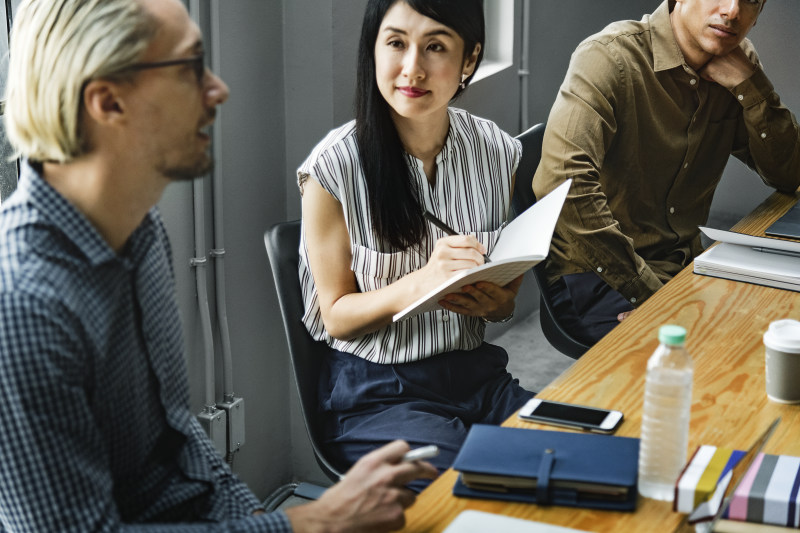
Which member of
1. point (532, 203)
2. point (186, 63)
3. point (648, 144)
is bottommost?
point (532, 203)

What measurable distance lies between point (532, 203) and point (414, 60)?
2.14 ft

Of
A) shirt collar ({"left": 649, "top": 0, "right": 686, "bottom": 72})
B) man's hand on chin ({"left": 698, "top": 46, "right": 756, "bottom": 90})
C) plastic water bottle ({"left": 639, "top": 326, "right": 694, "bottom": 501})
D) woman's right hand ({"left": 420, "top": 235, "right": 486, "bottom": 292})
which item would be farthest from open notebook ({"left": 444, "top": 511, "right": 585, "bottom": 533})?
man's hand on chin ({"left": 698, "top": 46, "right": 756, "bottom": 90})

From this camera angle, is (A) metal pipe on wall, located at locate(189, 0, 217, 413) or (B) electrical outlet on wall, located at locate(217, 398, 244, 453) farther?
(B) electrical outlet on wall, located at locate(217, 398, 244, 453)

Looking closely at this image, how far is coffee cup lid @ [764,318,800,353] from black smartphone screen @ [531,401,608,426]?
0.30m

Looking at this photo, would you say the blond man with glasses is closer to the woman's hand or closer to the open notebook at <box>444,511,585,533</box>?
the open notebook at <box>444,511,585,533</box>

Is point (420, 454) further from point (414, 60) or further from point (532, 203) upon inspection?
point (532, 203)

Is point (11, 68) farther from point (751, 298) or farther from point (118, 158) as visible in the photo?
point (751, 298)

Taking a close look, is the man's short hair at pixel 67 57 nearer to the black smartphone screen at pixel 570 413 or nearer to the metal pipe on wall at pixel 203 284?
the black smartphone screen at pixel 570 413

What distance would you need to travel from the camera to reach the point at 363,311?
1855 mm

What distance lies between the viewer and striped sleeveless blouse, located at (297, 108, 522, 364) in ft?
6.27

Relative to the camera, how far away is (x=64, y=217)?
44.8 inches

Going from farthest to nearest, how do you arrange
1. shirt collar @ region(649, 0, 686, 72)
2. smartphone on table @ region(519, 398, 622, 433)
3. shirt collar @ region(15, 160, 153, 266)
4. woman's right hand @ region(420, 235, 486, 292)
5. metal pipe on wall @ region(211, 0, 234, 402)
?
shirt collar @ region(649, 0, 686, 72), metal pipe on wall @ region(211, 0, 234, 402), woman's right hand @ region(420, 235, 486, 292), smartphone on table @ region(519, 398, 622, 433), shirt collar @ region(15, 160, 153, 266)

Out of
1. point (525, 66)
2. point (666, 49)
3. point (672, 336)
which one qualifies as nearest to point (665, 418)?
point (672, 336)

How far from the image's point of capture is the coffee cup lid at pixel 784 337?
59.6 inches
